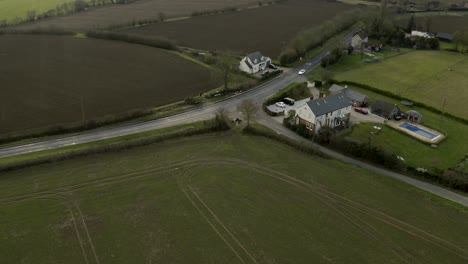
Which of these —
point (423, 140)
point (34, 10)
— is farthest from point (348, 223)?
point (34, 10)

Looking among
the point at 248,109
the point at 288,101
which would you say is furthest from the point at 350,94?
the point at 248,109

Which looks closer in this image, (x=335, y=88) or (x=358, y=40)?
(x=335, y=88)

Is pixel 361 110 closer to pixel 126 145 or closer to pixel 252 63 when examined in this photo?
pixel 252 63

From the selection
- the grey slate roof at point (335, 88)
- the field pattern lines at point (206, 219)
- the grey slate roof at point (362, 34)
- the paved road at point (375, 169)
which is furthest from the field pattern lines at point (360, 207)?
the grey slate roof at point (362, 34)

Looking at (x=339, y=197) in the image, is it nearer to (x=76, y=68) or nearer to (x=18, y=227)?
(x=18, y=227)

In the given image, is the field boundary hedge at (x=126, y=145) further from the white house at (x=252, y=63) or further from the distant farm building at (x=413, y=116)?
the distant farm building at (x=413, y=116)

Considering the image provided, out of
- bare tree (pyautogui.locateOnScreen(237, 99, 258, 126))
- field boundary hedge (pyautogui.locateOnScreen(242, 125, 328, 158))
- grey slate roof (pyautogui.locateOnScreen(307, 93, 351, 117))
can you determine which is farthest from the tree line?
grey slate roof (pyautogui.locateOnScreen(307, 93, 351, 117))

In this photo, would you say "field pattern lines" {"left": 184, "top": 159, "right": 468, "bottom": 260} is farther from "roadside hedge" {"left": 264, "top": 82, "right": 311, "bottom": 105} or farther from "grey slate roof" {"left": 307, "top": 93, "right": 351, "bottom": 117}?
"roadside hedge" {"left": 264, "top": 82, "right": 311, "bottom": 105}
